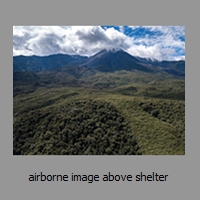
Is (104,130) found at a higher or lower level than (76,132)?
higher

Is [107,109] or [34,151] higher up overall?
[107,109]

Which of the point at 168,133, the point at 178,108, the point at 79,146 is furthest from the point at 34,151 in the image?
the point at 178,108

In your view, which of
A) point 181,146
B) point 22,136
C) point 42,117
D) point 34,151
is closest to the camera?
point 181,146

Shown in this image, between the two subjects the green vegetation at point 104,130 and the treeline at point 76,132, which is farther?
the treeline at point 76,132

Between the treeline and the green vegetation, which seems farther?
the treeline

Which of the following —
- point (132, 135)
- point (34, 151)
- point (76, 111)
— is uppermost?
point (76, 111)

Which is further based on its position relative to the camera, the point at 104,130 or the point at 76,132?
the point at 104,130

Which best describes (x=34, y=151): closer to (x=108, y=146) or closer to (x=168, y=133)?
(x=108, y=146)
